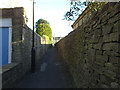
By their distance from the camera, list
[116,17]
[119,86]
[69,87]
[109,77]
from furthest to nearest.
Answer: [69,87] < [109,77] < [116,17] < [119,86]

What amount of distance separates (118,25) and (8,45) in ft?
20.3

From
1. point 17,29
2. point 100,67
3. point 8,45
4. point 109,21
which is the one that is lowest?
point 100,67

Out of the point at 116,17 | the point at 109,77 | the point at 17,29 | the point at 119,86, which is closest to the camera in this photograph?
the point at 119,86

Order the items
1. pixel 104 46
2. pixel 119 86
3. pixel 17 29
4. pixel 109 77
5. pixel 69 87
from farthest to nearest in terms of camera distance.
Answer: pixel 17 29 → pixel 69 87 → pixel 104 46 → pixel 109 77 → pixel 119 86

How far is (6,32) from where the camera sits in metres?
5.99

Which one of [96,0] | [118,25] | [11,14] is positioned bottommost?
[118,25]

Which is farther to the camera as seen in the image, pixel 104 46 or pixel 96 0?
pixel 96 0

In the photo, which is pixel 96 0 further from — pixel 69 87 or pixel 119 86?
pixel 69 87

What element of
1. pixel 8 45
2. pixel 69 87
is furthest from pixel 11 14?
pixel 69 87

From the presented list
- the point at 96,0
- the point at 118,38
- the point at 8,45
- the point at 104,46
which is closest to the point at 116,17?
the point at 118,38

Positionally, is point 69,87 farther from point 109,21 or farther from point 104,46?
point 109,21

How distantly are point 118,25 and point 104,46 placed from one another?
578 mm

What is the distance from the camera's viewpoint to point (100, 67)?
2152 mm

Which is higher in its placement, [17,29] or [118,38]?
[17,29]
